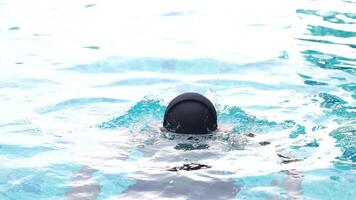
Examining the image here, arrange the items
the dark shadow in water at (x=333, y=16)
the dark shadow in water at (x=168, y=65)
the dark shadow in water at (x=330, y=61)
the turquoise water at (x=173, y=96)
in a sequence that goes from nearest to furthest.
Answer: the turquoise water at (x=173, y=96) → the dark shadow in water at (x=330, y=61) → the dark shadow in water at (x=168, y=65) → the dark shadow in water at (x=333, y=16)

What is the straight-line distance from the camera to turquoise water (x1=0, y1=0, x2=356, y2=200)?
486 cm

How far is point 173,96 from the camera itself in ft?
23.7

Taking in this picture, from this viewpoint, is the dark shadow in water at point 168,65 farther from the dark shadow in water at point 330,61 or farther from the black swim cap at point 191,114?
the black swim cap at point 191,114

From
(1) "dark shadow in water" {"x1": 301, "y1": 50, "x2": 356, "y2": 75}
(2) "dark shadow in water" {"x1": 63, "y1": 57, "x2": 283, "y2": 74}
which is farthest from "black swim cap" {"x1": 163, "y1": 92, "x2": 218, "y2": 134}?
(1) "dark shadow in water" {"x1": 301, "y1": 50, "x2": 356, "y2": 75}

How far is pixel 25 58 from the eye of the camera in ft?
28.5

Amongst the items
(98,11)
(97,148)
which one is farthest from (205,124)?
(98,11)

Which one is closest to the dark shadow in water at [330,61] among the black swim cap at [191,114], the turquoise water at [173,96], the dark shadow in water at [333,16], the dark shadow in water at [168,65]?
the turquoise water at [173,96]

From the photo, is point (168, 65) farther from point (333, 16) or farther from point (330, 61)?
point (333, 16)

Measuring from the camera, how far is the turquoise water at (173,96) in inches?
191

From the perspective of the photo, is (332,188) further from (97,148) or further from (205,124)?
(97,148)

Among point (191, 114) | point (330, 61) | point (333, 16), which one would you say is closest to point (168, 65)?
point (330, 61)

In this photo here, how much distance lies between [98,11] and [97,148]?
6587 mm

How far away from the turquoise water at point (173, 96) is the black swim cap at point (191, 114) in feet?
0.31

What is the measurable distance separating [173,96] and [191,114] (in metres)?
2.18
